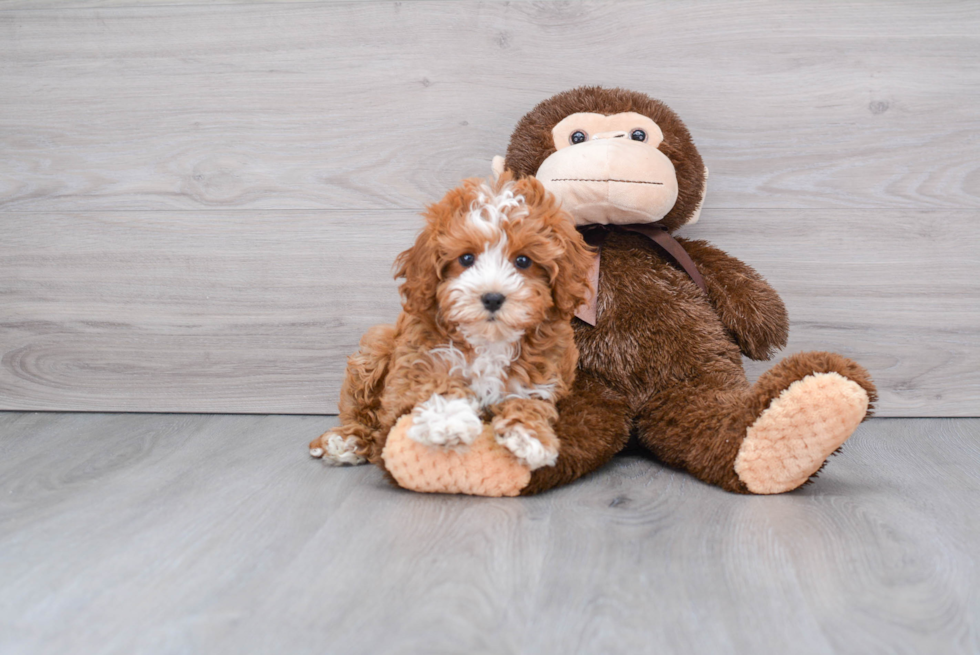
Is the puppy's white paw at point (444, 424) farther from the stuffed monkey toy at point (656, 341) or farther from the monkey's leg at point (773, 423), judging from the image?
the monkey's leg at point (773, 423)

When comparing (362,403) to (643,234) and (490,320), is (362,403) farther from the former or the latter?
(643,234)

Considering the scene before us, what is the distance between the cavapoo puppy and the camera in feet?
3.03

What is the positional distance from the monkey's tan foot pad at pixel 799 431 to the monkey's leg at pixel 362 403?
0.51m

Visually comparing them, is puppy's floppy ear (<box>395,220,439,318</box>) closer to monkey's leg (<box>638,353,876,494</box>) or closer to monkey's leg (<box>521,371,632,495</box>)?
monkey's leg (<box>521,371,632,495</box>)

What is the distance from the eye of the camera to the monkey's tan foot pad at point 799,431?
925 mm

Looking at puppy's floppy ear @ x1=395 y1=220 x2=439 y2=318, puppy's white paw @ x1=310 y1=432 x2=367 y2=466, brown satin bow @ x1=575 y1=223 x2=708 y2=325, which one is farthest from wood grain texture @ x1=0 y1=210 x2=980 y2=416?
puppy's floppy ear @ x1=395 y1=220 x2=439 y2=318

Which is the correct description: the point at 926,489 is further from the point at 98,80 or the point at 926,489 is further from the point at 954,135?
the point at 98,80

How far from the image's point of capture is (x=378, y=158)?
1.38 meters

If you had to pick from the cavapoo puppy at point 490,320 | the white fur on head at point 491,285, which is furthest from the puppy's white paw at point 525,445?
the white fur on head at point 491,285

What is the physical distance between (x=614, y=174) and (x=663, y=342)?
0.26 metres

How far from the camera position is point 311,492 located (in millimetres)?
1017

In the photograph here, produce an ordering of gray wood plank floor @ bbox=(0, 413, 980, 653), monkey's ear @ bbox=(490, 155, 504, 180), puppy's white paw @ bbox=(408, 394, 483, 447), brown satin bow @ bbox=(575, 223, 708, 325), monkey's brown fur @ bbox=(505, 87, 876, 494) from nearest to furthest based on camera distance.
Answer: gray wood plank floor @ bbox=(0, 413, 980, 653) < puppy's white paw @ bbox=(408, 394, 483, 447) < monkey's brown fur @ bbox=(505, 87, 876, 494) < brown satin bow @ bbox=(575, 223, 708, 325) < monkey's ear @ bbox=(490, 155, 504, 180)

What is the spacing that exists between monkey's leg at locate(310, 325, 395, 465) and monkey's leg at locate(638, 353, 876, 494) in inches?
16.9

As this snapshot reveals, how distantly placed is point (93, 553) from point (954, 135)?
1.49 meters
